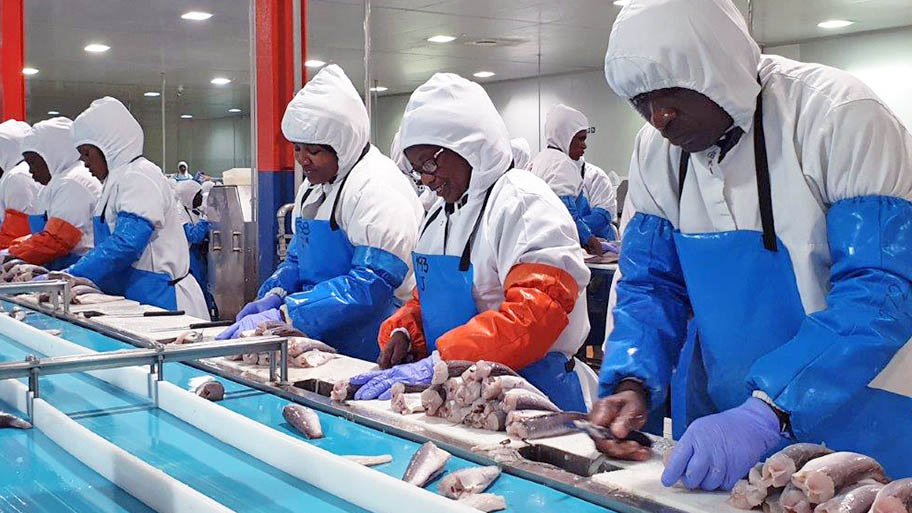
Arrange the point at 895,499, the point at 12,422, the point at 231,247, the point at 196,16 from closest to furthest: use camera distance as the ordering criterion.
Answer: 1. the point at 895,499
2. the point at 12,422
3. the point at 231,247
4. the point at 196,16

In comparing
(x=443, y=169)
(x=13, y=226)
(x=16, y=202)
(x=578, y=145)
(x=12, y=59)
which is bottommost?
(x=13, y=226)

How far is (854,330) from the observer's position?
83.0 inches

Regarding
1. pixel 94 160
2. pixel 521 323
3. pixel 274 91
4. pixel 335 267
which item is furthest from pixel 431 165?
pixel 274 91

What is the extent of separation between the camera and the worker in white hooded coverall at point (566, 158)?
9.20m

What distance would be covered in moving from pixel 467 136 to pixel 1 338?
2.21m

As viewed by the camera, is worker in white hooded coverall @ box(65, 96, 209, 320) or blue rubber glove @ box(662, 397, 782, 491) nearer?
blue rubber glove @ box(662, 397, 782, 491)

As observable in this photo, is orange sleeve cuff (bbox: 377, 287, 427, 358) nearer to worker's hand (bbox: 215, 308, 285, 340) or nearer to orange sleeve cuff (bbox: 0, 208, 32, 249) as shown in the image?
worker's hand (bbox: 215, 308, 285, 340)

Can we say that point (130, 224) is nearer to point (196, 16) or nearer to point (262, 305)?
point (262, 305)

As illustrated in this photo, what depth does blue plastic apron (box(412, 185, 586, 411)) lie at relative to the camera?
3408mm

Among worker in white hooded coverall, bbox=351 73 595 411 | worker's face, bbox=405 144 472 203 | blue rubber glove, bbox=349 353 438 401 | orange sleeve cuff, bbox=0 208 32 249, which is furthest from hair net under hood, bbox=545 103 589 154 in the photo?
blue rubber glove, bbox=349 353 438 401

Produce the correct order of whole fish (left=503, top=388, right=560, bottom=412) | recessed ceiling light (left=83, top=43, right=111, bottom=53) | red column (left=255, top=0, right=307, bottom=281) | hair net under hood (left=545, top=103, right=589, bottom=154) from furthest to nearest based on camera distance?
1. recessed ceiling light (left=83, top=43, right=111, bottom=53)
2. hair net under hood (left=545, top=103, right=589, bottom=154)
3. red column (left=255, top=0, right=307, bottom=281)
4. whole fish (left=503, top=388, right=560, bottom=412)

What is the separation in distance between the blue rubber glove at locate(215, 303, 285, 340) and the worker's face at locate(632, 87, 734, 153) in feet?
6.92

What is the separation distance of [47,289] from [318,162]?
1.49 metres

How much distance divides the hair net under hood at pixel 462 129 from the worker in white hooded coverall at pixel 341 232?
86 cm
